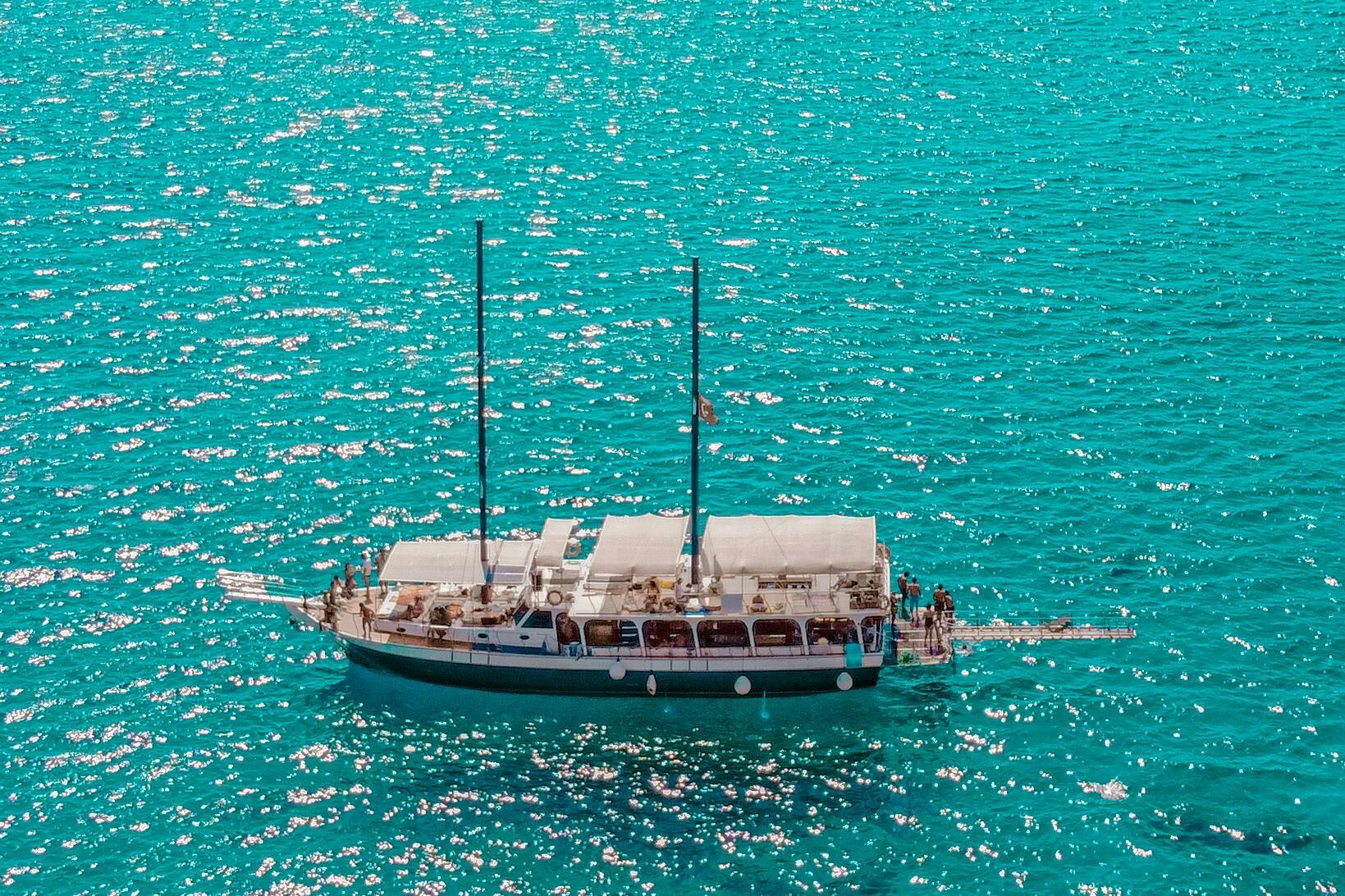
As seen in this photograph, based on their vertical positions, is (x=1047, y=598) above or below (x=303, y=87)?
below

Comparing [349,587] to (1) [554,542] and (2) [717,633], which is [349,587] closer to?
→ (1) [554,542]

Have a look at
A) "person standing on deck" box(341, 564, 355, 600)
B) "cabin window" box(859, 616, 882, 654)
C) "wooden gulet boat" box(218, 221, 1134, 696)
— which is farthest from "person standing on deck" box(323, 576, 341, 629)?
"cabin window" box(859, 616, 882, 654)

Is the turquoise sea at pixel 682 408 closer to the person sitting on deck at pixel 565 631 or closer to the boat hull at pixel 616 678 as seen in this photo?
the boat hull at pixel 616 678

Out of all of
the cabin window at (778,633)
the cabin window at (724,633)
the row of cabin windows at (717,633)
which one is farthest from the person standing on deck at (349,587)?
the cabin window at (778,633)

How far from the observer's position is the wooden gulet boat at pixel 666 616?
291ft

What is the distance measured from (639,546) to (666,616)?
3790mm

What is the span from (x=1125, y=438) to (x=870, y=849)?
122ft

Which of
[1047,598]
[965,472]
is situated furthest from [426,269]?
[1047,598]

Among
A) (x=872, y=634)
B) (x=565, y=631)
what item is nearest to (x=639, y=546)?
(x=565, y=631)

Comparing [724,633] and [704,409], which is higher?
[704,409]

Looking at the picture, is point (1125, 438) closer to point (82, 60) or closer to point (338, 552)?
point (338, 552)

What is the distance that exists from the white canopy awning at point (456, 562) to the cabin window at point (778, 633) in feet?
37.5

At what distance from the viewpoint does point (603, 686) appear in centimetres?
8944

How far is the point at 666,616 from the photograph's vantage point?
88375 mm
